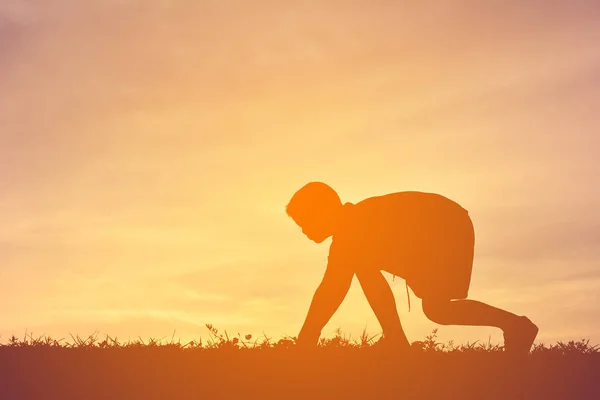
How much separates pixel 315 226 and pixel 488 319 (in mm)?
2800

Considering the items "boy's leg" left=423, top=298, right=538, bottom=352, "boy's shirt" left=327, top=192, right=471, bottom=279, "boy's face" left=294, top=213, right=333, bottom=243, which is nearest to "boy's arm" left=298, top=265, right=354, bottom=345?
"boy's shirt" left=327, top=192, right=471, bottom=279

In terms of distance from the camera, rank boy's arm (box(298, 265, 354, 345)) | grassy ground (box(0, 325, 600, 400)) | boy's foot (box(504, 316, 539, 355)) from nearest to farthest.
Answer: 1. grassy ground (box(0, 325, 600, 400))
2. boy's foot (box(504, 316, 539, 355))
3. boy's arm (box(298, 265, 354, 345))

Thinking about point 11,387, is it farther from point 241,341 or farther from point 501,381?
point 501,381

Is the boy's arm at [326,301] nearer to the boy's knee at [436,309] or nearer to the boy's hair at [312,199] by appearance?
the boy's hair at [312,199]

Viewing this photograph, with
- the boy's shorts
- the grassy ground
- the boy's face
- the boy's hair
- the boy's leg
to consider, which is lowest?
the grassy ground

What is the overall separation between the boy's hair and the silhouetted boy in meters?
0.01

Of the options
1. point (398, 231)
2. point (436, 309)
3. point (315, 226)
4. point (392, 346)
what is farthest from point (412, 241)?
point (392, 346)

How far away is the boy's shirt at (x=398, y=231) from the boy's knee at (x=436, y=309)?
0.52 m

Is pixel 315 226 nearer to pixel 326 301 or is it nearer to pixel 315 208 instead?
pixel 315 208

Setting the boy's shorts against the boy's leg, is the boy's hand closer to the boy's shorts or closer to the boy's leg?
the boy's shorts

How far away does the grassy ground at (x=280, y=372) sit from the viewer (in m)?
9.80

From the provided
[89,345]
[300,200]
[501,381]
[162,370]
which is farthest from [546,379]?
[89,345]

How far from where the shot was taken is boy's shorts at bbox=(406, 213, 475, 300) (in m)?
12.3

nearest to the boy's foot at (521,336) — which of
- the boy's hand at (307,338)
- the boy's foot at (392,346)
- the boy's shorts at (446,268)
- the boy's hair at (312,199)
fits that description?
the boy's shorts at (446,268)
